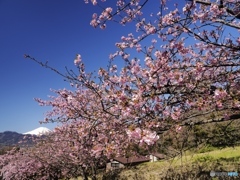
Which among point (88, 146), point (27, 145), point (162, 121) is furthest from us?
point (27, 145)

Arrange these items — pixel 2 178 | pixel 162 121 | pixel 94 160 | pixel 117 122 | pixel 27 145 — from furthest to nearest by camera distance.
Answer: pixel 2 178
pixel 27 145
pixel 94 160
pixel 117 122
pixel 162 121

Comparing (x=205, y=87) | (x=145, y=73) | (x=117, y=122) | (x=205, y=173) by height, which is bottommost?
(x=205, y=173)

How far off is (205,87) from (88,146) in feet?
27.9

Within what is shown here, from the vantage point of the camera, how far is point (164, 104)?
570 centimetres

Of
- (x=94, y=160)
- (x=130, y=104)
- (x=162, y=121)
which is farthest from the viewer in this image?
(x=94, y=160)

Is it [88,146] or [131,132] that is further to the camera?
[88,146]

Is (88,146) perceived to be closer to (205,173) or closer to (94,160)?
(94,160)

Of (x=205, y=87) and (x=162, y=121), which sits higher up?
(x=205, y=87)

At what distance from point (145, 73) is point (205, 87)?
1212 millimetres

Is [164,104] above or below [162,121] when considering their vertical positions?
above

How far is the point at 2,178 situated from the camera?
28.3m

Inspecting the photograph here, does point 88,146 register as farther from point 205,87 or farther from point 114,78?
point 205,87

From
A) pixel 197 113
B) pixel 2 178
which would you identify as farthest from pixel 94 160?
pixel 2 178

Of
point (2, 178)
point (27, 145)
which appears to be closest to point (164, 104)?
point (27, 145)
